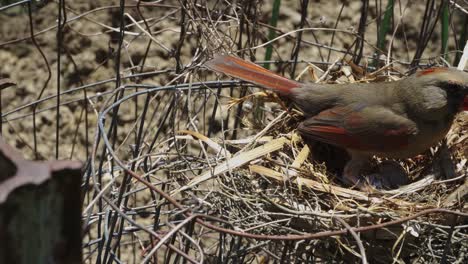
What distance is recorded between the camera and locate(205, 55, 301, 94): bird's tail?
105 inches

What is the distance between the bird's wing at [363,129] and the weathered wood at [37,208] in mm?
1778

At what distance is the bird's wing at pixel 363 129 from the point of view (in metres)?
2.68

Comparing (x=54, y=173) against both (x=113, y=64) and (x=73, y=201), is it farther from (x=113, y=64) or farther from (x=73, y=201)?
(x=113, y=64)

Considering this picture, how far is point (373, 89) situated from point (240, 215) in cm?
74

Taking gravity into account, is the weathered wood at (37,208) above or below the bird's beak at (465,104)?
above

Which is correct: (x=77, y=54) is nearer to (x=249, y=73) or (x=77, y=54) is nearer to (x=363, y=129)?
(x=249, y=73)

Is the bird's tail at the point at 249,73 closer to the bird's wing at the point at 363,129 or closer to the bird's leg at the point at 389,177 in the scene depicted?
the bird's wing at the point at 363,129

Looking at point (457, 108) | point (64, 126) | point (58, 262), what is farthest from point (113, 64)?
point (58, 262)

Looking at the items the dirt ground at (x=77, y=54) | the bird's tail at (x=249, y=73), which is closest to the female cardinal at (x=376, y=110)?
the bird's tail at (x=249, y=73)

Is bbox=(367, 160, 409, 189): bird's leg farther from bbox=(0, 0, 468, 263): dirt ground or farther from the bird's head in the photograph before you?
bbox=(0, 0, 468, 263): dirt ground

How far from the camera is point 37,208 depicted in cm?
93

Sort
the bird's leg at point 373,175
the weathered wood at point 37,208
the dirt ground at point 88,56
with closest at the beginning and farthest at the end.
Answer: the weathered wood at point 37,208 < the bird's leg at point 373,175 < the dirt ground at point 88,56

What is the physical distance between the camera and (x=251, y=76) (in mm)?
2732

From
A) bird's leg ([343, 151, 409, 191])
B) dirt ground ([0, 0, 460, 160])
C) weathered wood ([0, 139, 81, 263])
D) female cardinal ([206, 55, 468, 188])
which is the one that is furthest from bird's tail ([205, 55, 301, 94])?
weathered wood ([0, 139, 81, 263])
